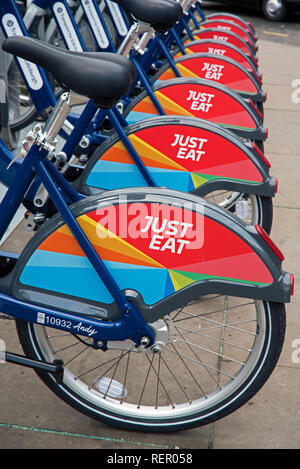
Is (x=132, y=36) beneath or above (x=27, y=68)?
above

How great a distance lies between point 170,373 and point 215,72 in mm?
2553

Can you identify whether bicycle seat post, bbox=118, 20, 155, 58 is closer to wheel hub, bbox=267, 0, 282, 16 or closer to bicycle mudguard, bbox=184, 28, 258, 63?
bicycle mudguard, bbox=184, 28, 258, 63

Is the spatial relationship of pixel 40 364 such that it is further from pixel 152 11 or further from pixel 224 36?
pixel 224 36

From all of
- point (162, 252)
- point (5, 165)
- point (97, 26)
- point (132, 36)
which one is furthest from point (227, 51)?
point (162, 252)

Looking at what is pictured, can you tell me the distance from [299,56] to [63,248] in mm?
8276

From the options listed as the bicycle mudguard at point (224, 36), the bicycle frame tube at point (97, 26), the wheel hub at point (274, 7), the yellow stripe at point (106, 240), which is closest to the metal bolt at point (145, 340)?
the yellow stripe at point (106, 240)

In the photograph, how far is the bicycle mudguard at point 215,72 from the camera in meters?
4.78

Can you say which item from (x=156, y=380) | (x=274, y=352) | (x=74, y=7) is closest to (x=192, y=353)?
(x=156, y=380)

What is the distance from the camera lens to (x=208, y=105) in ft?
13.3

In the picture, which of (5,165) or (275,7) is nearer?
(5,165)

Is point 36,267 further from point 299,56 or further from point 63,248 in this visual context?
point 299,56

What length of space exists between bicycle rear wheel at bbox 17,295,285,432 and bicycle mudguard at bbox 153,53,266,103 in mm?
2016

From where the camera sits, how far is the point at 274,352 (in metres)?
2.39

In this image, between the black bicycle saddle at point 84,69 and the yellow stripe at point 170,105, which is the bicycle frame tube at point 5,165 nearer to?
the yellow stripe at point 170,105
